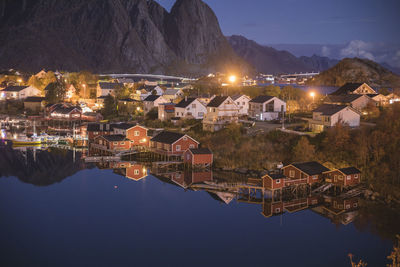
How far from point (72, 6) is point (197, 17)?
30611 mm

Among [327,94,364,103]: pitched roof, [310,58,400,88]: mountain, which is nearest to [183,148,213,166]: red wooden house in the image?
[327,94,364,103]: pitched roof

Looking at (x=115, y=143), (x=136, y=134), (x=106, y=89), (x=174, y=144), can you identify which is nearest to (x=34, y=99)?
(x=106, y=89)

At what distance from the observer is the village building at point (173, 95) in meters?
39.4

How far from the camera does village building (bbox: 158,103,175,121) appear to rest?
31922 mm

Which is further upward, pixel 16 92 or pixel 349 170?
pixel 16 92

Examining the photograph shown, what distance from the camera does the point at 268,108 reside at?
29562 millimetres

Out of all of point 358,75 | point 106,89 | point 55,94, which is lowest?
point 55,94

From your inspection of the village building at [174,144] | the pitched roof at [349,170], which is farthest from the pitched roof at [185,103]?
the pitched roof at [349,170]

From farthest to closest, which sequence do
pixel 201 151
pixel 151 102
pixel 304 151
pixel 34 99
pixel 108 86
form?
1. pixel 108 86
2. pixel 34 99
3. pixel 151 102
4. pixel 201 151
5. pixel 304 151

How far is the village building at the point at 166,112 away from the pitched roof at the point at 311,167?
1534 cm

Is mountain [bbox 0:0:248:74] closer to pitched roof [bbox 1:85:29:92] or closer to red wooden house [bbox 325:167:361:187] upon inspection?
pitched roof [bbox 1:85:29:92]

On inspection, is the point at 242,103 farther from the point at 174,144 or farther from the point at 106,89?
the point at 106,89

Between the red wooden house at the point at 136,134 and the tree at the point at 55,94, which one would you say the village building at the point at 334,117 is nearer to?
the red wooden house at the point at 136,134

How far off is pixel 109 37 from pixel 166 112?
60848mm
